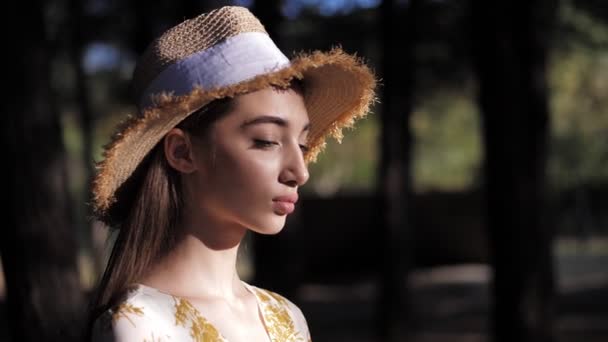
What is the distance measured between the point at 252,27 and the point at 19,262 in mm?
2520

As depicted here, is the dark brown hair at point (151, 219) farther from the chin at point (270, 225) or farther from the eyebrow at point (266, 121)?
the chin at point (270, 225)

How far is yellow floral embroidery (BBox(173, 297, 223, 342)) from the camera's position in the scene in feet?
6.75

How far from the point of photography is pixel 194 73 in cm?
208

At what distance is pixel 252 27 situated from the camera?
2.21m

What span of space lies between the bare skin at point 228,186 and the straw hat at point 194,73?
61 millimetres

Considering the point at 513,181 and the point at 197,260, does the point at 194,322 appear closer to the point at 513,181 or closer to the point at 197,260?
the point at 197,260

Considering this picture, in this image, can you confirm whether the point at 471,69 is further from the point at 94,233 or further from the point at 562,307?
the point at 94,233

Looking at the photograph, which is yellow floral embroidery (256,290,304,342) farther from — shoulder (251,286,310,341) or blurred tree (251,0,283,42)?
blurred tree (251,0,283,42)

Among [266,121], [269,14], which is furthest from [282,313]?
[269,14]

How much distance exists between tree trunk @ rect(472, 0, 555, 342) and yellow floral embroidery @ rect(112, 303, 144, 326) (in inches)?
188

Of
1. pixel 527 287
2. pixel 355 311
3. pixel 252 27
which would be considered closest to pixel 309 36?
pixel 355 311

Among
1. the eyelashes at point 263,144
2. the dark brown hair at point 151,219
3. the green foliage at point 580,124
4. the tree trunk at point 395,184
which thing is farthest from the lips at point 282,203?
the green foliage at point 580,124

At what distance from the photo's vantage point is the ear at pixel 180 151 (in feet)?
7.00

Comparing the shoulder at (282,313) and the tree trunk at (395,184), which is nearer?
the shoulder at (282,313)
